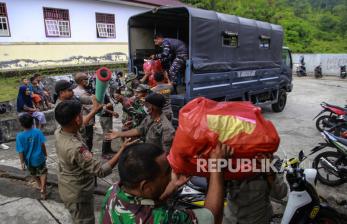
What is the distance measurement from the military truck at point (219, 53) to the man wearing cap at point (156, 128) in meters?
2.29

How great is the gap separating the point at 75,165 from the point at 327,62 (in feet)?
70.4

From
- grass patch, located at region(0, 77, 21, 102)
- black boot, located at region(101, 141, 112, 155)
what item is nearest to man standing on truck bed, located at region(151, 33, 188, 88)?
black boot, located at region(101, 141, 112, 155)

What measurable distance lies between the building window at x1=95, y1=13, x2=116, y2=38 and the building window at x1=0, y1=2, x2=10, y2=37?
4166 mm

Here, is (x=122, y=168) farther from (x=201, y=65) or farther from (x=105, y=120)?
(x=201, y=65)

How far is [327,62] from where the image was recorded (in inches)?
771

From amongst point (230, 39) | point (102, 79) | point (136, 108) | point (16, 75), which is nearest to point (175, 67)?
point (230, 39)

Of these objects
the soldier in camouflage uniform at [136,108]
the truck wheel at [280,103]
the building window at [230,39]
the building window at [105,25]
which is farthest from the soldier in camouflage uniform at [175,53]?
the building window at [105,25]

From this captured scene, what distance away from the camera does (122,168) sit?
1.18 meters

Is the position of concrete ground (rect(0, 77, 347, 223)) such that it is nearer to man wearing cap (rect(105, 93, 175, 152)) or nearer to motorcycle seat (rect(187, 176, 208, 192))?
motorcycle seat (rect(187, 176, 208, 192))

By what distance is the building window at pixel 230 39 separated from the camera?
5960mm

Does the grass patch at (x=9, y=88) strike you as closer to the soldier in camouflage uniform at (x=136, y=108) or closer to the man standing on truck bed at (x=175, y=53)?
the man standing on truck bed at (x=175, y=53)

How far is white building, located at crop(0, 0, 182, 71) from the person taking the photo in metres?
11.0

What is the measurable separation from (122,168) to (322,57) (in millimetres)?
22069

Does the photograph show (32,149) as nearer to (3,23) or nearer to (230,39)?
(230,39)
